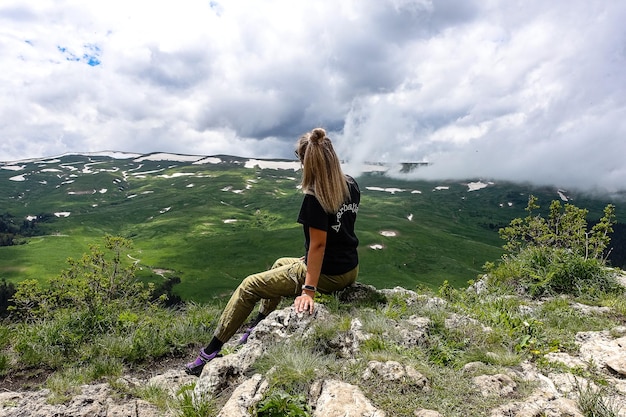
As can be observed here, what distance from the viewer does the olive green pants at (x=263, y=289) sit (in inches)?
272

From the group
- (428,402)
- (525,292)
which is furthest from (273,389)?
(525,292)

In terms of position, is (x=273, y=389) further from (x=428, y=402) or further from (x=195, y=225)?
(x=195, y=225)

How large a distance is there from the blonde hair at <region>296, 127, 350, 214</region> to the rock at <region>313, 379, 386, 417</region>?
114 inches

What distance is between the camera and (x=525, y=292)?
9883 millimetres

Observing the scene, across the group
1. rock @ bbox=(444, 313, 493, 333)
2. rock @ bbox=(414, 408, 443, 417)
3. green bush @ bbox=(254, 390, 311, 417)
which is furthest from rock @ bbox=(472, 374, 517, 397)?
green bush @ bbox=(254, 390, 311, 417)

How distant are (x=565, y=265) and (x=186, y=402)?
32.4 feet

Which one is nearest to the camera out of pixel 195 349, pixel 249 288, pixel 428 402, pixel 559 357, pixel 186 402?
pixel 428 402

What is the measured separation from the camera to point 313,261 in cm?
654

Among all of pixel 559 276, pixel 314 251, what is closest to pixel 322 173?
pixel 314 251

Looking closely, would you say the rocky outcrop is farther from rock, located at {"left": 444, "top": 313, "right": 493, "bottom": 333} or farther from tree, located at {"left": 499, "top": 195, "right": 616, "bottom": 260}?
tree, located at {"left": 499, "top": 195, "right": 616, "bottom": 260}

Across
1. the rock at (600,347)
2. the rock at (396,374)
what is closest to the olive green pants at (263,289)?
the rock at (396,374)

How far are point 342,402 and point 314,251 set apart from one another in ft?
8.68

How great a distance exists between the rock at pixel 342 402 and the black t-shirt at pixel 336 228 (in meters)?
2.63

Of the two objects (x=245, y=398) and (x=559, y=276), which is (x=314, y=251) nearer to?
(x=245, y=398)
